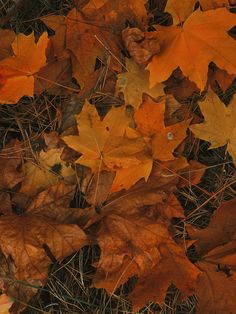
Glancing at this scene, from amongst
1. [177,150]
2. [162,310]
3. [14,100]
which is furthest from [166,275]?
[14,100]

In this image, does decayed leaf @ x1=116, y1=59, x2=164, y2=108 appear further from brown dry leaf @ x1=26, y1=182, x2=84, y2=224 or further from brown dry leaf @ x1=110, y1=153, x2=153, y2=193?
brown dry leaf @ x1=26, y1=182, x2=84, y2=224

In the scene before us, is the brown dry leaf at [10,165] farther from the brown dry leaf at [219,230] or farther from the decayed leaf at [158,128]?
the brown dry leaf at [219,230]

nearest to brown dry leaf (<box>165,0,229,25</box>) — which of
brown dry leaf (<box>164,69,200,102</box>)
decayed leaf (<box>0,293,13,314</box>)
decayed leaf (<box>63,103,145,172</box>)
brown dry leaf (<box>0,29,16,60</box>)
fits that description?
brown dry leaf (<box>164,69,200,102</box>)

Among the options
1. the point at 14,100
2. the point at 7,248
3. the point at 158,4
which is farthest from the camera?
the point at 158,4

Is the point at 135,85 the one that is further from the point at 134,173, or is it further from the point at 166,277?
the point at 166,277

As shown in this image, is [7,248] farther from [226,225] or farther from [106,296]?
[226,225]

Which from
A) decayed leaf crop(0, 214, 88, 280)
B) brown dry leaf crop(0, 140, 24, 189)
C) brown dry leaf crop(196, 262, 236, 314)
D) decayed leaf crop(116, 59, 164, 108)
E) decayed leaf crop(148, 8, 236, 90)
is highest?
decayed leaf crop(148, 8, 236, 90)
